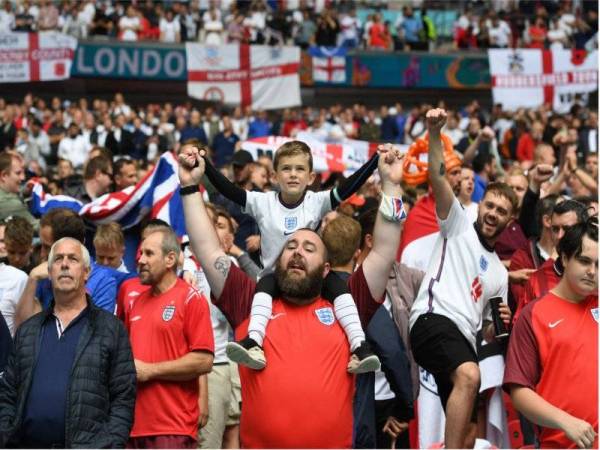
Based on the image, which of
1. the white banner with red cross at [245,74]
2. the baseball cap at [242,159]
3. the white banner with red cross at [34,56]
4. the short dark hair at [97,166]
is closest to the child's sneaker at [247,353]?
the short dark hair at [97,166]

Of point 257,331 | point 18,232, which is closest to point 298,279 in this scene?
point 257,331

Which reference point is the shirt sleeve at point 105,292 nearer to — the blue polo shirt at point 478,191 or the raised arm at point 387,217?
the raised arm at point 387,217

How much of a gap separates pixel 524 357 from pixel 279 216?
73.5 inches

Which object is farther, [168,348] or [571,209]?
[571,209]

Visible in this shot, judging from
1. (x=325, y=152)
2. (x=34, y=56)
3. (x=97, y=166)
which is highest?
(x=34, y=56)

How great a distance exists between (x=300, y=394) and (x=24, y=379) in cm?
148

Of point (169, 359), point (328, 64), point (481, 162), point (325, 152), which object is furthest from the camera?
point (328, 64)

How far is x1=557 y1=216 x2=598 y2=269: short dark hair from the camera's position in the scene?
5859mm

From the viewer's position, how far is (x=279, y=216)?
23.2 ft

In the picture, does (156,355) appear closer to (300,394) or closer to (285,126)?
(300,394)

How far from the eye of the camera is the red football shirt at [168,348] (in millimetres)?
6996

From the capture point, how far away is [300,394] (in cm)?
598

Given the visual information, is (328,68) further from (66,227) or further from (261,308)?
(261,308)

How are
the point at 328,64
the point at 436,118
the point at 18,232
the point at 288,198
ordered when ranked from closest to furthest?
1. the point at 436,118
2. the point at 288,198
3. the point at 18,232
4. the point at 328,64
